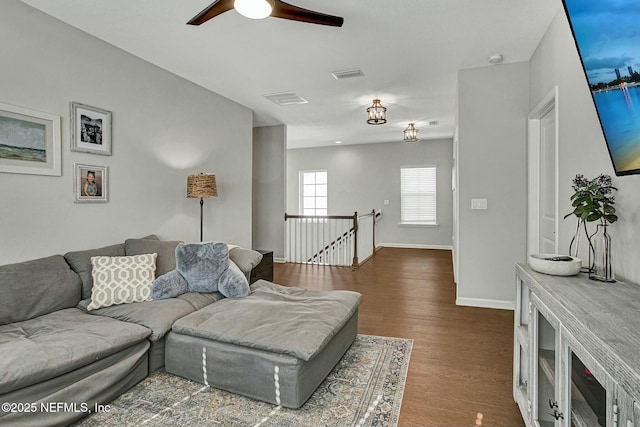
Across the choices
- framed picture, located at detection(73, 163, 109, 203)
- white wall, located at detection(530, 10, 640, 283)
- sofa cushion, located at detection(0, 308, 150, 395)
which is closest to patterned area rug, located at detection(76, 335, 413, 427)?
sofa cushion, located at detection(0, 308, 150, 395)

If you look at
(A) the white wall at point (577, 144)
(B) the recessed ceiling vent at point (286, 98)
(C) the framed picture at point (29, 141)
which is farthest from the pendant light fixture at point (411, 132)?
(C) the framed picture at point (29, 141)

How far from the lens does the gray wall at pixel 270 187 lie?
6.64 m

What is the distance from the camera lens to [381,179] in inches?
343

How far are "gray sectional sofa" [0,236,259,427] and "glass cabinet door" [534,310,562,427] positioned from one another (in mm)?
2189

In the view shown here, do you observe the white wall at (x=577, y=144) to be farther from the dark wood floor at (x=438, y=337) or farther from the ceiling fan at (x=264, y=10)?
the ceiling fan at (x=264, y=10)

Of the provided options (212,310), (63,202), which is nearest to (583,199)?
(212,310)

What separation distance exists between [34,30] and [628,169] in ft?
13.0

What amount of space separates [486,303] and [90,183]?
4.23 meters

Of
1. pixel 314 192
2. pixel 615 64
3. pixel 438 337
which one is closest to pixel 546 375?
pixel 615 64

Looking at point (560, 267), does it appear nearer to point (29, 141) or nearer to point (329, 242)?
point (29, 141)

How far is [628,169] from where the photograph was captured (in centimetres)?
147

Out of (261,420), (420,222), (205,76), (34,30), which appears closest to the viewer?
(261,420)

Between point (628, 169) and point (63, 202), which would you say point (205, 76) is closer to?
point (63, 202)

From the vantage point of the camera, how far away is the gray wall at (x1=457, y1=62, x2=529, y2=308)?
143 inches
